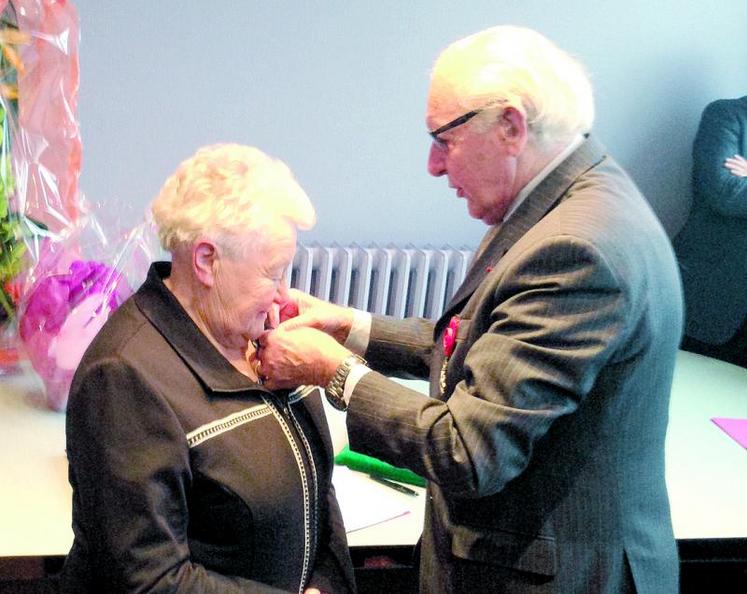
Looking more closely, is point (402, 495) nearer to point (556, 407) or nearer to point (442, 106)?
point (556, 407)

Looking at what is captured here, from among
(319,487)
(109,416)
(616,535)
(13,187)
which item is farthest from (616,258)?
(13,187)

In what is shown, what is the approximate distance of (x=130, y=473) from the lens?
3.90 ft

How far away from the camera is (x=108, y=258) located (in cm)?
214

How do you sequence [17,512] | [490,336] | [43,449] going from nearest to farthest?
[490,336], [17,512], [43,449]

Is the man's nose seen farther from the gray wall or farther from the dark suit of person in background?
the dark suit of person in background

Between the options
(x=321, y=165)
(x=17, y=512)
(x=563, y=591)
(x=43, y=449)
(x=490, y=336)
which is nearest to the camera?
(x=490, y=336)

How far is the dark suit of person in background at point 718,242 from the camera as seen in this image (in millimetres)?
3158

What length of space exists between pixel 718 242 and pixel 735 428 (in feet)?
3.17

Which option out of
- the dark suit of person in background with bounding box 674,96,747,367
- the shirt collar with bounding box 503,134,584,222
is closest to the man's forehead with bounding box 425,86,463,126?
the shirt collar with bounding box 503,134,584,222

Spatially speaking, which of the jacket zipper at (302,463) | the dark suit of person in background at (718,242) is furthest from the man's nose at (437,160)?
the dark suit of person in background at (718,242)

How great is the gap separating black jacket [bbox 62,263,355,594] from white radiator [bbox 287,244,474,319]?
182 centimetres

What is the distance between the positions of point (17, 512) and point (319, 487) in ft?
2.18

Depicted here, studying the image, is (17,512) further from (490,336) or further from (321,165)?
(321,165)

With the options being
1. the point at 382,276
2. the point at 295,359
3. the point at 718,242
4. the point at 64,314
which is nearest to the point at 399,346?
the point at 295,359
